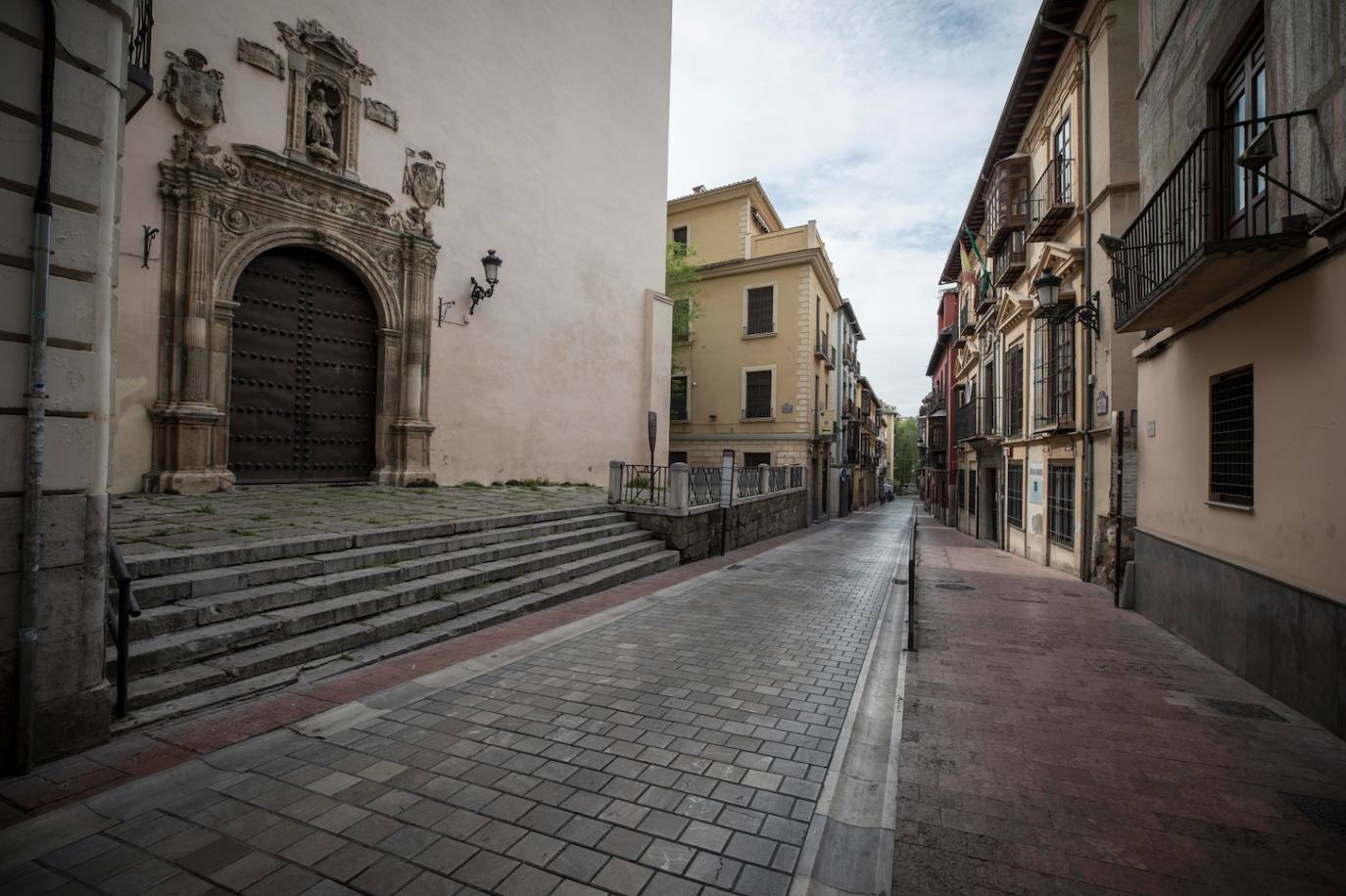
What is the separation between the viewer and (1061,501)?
1211 centimetres

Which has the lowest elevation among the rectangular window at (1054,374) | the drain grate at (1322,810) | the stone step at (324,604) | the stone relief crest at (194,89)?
the drain grate at (1322,810)

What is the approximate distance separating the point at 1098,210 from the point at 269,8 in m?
14.4

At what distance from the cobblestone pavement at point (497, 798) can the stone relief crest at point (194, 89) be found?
968cm

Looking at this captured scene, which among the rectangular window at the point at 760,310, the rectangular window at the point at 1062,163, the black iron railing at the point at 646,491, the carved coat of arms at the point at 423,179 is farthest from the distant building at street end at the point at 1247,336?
the rectangular window at the point at 760,310

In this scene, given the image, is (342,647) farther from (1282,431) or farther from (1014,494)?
(1014,494)

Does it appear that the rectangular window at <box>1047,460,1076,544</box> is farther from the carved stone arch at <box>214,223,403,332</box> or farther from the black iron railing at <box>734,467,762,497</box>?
the carved stone arch at <box>214,223,403,332</box>

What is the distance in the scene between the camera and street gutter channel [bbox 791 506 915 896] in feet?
8.29

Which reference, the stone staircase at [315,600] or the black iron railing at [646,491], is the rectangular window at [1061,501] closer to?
the black iron railing at [646,491]

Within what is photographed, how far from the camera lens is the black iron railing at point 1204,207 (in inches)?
204

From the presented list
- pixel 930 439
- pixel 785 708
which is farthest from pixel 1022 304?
pixel 930 439

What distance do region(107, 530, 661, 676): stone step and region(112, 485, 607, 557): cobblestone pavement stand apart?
3.02 ft

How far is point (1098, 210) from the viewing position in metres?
10.4

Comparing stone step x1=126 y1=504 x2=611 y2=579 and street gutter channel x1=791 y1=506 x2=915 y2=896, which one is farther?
stone step x1=126 y1=504 x2=611 y2=579

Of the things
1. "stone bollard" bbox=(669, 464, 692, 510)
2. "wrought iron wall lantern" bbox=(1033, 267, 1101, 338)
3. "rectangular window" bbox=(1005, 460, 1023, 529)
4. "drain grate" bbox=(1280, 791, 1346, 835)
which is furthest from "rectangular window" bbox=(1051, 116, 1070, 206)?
"drain grate" bbox=(1280, 791, 1346, 835)
